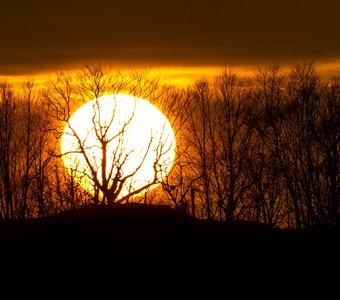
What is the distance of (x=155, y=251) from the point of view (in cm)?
2359

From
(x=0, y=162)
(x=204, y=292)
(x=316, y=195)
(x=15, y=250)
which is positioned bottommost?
(x=204, y=292)

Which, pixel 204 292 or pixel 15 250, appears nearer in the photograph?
pixel 204 292

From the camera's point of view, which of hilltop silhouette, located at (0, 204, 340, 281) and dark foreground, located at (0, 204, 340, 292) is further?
Answer: hilltop silhouette, located at (0, 204, 340, 281)

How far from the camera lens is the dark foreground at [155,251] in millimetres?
22250

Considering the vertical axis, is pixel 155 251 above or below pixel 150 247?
below

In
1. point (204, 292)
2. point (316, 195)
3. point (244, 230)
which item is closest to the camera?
point (204, 292)

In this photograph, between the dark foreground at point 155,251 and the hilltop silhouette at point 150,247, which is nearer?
the dark foreground at point 155,251

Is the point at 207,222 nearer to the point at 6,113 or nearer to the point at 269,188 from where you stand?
the point at 269,188

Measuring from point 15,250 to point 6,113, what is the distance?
1490 inches

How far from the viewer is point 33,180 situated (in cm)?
6238

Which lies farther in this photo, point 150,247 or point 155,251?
point 150,247

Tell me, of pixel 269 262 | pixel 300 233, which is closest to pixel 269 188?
pixel 300 233

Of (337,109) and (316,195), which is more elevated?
(337,109)

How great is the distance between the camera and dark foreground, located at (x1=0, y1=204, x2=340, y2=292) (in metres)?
22.2
